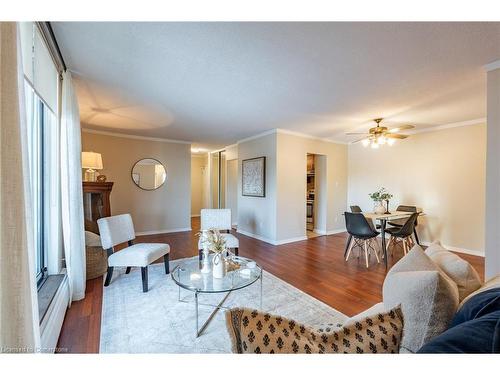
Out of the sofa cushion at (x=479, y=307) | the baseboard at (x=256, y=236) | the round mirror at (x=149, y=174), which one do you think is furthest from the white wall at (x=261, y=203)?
the sofa cushion at (x=479, y=307)

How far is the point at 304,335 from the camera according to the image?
2.15ft

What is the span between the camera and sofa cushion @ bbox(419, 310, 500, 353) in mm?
555

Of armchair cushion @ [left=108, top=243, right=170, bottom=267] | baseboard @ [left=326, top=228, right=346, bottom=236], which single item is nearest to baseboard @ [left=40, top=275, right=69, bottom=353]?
armchair cushion @ [left=108, top=243, right=170, bottom=267]

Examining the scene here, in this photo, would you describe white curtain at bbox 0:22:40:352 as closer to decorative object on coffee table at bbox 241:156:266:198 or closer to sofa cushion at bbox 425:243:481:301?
sofa cushion at bbox 425:243:481:301

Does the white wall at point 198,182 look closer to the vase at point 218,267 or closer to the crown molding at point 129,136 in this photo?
the crown molding at point 129,136

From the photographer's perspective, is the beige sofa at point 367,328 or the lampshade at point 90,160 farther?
the lampshade at point 90,160

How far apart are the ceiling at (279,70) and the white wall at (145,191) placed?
3.84ft

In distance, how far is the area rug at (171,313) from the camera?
5.55 feet

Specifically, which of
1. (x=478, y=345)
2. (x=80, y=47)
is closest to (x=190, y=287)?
(x=478, y=345)

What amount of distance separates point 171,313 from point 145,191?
395 cm

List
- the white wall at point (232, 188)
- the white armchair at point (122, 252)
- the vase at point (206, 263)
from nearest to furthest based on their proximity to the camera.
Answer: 1. the vase at point (206, 263)
2. the white armchair at point (122, 252)
3. the white wall at point (232, 188)

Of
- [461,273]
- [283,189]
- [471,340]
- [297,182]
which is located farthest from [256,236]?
[471,340]
